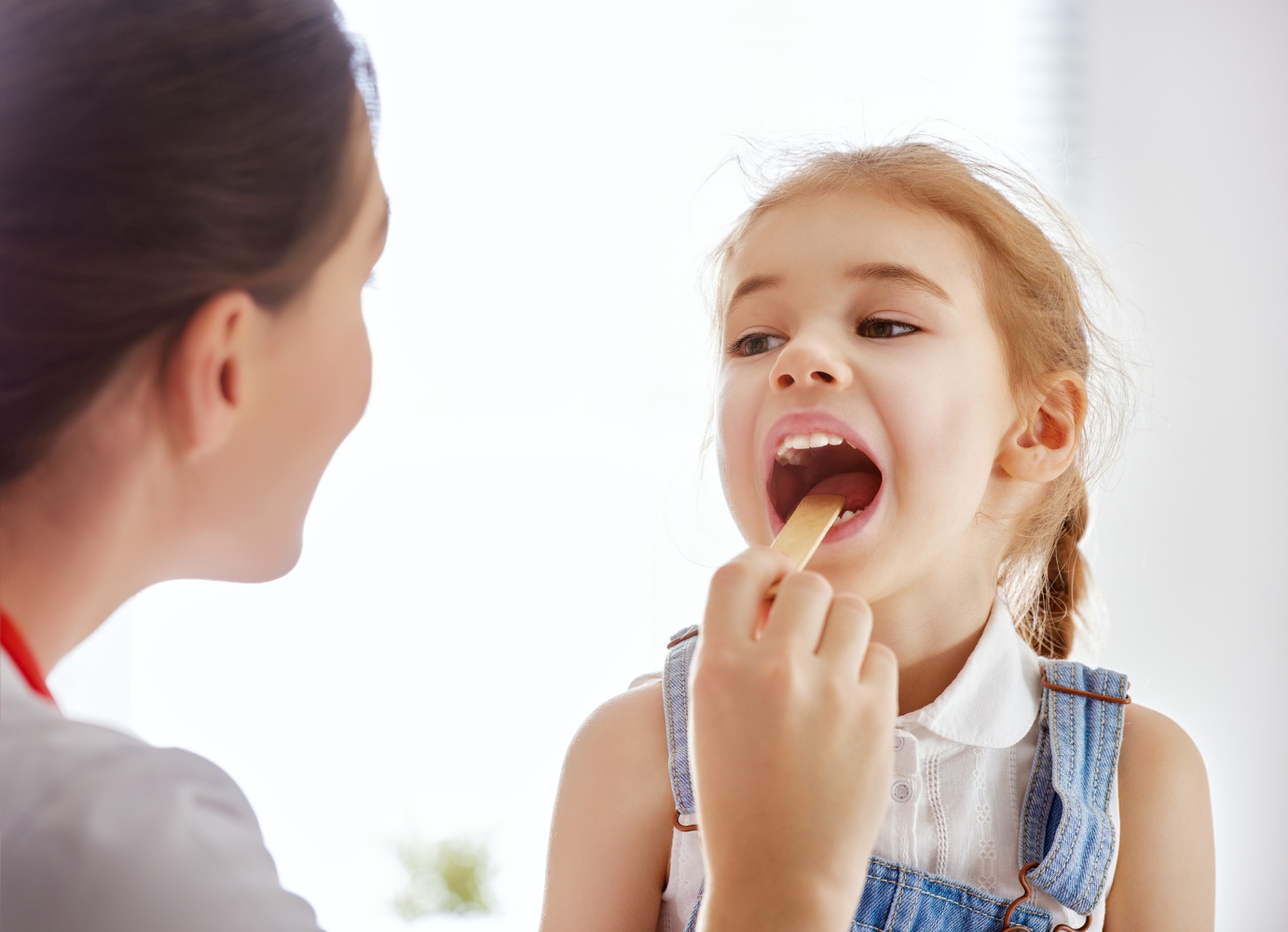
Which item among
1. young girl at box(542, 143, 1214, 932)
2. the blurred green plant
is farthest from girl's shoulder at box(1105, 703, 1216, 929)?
the blurred green plant

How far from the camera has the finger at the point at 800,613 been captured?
565mm

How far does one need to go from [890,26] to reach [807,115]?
0.96 feet

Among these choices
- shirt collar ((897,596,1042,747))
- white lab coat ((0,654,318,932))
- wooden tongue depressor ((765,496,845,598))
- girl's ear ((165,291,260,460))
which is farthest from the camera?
shirt collar ((897,596,1042,747))

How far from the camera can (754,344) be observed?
36.4 inches

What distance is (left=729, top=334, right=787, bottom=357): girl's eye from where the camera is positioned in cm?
91

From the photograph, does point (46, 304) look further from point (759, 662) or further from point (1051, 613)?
point (1051, 613)

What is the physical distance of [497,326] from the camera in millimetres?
2090

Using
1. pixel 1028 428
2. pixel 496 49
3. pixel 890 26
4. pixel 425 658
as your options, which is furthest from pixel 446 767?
pixel 890 26

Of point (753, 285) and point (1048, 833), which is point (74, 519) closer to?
point (753, 285)

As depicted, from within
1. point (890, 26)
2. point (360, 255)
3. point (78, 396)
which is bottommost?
point (78, 396)

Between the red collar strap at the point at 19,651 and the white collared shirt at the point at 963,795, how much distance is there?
1.54 ft

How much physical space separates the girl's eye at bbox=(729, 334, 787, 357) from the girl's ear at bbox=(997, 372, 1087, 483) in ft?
0.68

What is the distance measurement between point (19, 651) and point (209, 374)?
0.49 ft

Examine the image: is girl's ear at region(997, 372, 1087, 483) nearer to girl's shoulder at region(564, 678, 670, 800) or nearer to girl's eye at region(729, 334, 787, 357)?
girl's eye at region(729, 334, 787, 357)
